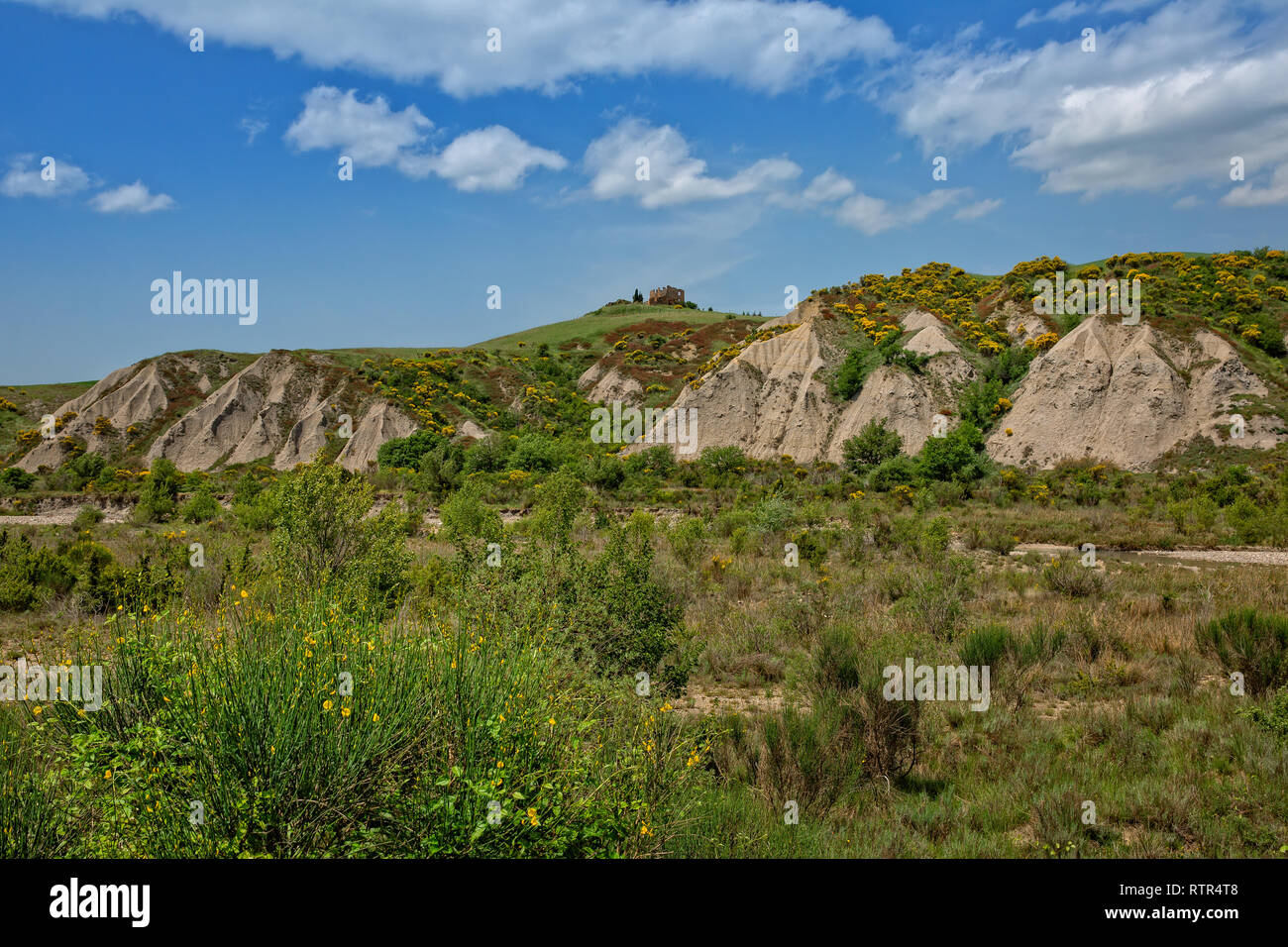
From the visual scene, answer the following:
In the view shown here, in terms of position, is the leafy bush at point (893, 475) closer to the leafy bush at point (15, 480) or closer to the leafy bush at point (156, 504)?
the leafy bush at point (156, 504)

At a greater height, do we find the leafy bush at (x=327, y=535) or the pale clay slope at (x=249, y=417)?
the pale clay slope at (x=249, y=417)

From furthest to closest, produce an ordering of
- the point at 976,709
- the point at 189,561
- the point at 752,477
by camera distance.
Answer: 1. the point at 752,477
2. the point at 189,561
3. the point at 976,709

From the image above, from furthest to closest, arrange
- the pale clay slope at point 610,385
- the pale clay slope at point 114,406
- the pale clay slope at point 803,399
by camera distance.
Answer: the pale clay slope at point 610,385 → the pale clay slope at point 114,406 → the pale clay slope at point 803,399

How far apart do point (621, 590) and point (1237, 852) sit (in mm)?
6432

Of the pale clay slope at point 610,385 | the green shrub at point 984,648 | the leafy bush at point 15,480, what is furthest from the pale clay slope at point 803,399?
the leafy bush at point 15,480

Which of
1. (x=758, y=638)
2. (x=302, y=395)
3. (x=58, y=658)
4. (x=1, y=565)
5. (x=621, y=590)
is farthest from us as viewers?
(x=302, y=395)

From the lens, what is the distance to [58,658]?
6168 mm

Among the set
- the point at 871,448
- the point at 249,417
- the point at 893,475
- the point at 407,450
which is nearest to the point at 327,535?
the point at 893,475

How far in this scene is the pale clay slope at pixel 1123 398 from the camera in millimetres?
34469

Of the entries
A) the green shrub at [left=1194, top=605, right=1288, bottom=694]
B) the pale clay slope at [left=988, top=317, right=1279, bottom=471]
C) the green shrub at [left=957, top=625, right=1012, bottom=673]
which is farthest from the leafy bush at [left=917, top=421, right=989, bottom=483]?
the green shrub at [left=957, top=625, right=1012, bottom=673]

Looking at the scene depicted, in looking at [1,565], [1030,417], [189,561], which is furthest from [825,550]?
[1030,417]

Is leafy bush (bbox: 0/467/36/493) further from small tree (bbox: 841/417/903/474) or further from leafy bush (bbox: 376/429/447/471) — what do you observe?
small tree (bbox: 841/417/903/474)

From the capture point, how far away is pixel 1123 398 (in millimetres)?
36094
